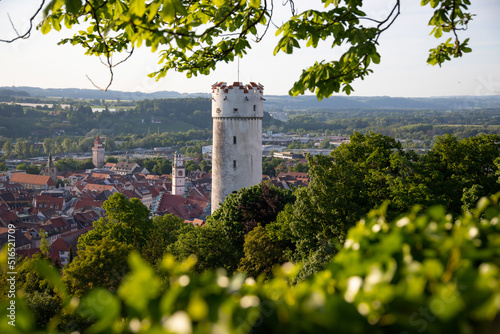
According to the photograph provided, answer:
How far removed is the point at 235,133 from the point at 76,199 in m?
53.7

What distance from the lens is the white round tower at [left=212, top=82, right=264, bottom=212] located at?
25500 millimetres

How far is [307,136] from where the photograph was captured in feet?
594

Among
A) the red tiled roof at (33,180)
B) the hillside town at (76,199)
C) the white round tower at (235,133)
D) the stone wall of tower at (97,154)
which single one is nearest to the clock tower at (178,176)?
the hillside town at (76,199)

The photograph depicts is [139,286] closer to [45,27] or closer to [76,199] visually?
[45,27]

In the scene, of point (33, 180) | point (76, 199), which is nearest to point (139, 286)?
point (76, 199)

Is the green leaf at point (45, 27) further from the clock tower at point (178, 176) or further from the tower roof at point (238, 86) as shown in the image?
the clock tower at point (178, 176)

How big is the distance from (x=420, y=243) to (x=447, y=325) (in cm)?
48

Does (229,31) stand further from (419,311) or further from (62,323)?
(62,323)

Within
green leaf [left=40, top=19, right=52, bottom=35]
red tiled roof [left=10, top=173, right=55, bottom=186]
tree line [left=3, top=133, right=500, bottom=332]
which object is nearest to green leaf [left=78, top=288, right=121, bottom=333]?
green leaf [left=40, top=19, right=52, bottom=35]

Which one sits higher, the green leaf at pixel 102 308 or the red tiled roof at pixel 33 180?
the green leaf at pixel 102 308

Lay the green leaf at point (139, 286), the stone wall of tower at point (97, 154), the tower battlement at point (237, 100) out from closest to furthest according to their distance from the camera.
Result: the green leaf at point (139, 286) → the tower battlement at point (237, 100) → the stone wall of tower at point (97, 154)

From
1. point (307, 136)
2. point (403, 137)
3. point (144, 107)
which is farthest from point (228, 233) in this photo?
point (144, 107)

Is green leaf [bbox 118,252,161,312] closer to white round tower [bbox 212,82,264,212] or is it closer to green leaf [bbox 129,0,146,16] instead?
green leaf [bbox 129,0,146,16]

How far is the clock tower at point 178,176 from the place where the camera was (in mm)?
81438
